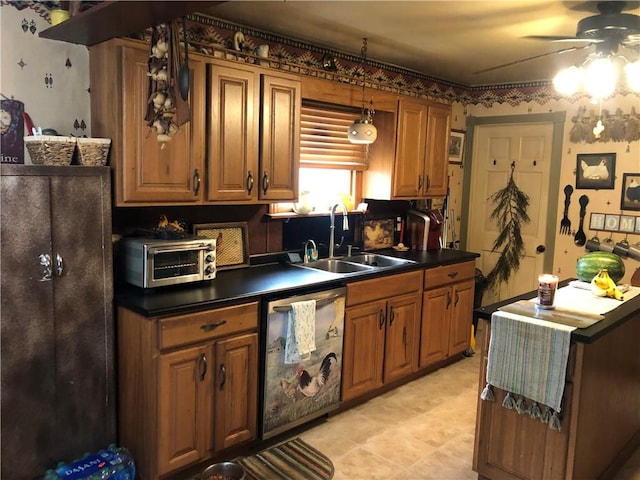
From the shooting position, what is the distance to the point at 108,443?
2664 millimetres

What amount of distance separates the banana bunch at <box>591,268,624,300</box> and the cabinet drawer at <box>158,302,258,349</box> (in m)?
1.82

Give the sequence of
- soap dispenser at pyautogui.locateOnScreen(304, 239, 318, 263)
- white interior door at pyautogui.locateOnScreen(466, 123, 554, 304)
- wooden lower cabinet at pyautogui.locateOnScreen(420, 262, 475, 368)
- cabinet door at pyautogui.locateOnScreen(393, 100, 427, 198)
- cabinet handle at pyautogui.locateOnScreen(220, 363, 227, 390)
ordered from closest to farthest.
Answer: cabinet handle at pyautogui.locateOnScreen(220, 363, 227, 390), soap dispenser at pyautogui.locateOnScreen(304, 239, 318, 263), wooden lower cabinet at pyautogui.locateOnScreen(420, 262, 475, 368), cabinet door at pyautogui.locateOnScreen(393, 100, 427, 198), white interior door at pyautogui.locateOnScreen(466, 123, 554, 304)

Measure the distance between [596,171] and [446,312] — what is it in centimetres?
185

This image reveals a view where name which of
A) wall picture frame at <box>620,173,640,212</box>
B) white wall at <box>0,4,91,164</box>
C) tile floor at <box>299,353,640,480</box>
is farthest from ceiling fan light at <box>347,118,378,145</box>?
wall picture frame at <box>620,173,640,212</box>

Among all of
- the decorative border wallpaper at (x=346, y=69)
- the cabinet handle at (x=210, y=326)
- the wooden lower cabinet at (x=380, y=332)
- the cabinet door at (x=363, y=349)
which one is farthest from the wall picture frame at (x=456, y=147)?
the cabinet handle at (x=210, y=326)

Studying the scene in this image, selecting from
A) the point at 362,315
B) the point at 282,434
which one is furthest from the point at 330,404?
the point at 362,315

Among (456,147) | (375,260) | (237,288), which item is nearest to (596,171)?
(456,147)

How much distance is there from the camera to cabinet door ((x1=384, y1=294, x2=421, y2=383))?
3.70 m

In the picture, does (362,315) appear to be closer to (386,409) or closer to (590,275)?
(386,409)

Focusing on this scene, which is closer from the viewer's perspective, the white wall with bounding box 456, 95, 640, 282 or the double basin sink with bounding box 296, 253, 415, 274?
the double basin sink with bounding box 296, 253, 415, 274

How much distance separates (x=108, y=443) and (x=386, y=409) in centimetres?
176

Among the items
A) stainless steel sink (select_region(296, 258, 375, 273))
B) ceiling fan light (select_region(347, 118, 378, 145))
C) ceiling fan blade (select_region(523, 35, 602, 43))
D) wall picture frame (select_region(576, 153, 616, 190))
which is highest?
ceiling fan blade (select_region(523, 35, 602, 43))

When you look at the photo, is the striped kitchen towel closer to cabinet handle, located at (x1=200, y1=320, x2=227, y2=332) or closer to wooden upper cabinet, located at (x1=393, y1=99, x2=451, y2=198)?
cabinet handle, located at (x1=200, y1=320, x2=227, y2=332)

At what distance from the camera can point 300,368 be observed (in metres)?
3.08
